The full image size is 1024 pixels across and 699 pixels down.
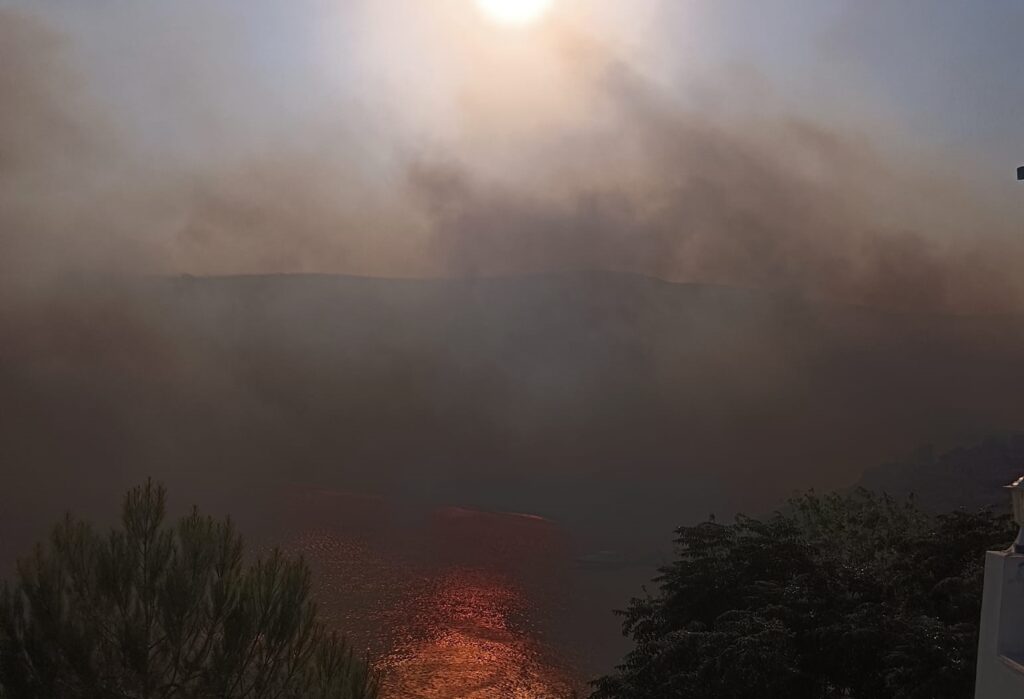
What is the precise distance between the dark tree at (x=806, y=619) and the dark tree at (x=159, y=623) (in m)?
5.59

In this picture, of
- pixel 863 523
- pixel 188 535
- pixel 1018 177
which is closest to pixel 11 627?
pixel 188 535

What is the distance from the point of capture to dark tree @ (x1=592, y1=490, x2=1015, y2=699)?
502 inches

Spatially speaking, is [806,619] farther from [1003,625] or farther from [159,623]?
[159,623]

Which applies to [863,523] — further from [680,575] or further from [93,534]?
[93,534]

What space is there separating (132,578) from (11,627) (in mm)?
1619

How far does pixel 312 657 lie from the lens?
11961mm

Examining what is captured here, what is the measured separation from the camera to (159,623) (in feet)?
39.2

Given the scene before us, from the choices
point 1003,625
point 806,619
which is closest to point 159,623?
point 806,619

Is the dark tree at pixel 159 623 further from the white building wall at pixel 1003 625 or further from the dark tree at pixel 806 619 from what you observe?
the white building wall at pixel 1003 625

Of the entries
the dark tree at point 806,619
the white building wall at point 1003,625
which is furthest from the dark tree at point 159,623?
the white building wall at point 1003,625

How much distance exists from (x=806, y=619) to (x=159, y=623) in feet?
35.1

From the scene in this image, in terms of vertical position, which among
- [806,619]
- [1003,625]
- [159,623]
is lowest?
[159,623]

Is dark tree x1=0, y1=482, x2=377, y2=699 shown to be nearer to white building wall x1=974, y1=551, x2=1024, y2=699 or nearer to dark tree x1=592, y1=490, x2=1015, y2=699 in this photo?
dark tree x1=592, y1=490, x2=1015, y2=699

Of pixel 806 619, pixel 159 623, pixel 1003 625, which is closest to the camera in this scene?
pixel 1003 625
